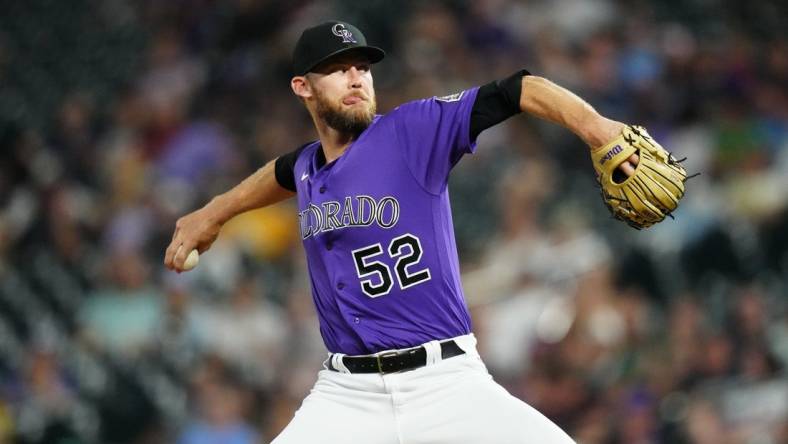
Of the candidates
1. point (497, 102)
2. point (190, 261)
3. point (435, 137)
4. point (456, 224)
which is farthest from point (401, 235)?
point (456, 224)

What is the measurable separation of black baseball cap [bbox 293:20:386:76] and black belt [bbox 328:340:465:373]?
0.91 meters

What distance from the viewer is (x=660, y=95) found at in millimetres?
7273

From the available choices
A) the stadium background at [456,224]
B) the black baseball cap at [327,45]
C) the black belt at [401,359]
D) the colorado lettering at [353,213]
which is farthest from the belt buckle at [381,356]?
the stadium background at [456,224]

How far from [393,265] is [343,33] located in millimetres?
729

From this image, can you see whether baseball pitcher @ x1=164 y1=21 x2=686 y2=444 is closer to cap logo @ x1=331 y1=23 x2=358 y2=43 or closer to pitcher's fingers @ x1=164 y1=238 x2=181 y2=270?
cap logo @ x1=331 y1=23 x2=358 y2=43

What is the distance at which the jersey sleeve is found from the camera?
3.42m

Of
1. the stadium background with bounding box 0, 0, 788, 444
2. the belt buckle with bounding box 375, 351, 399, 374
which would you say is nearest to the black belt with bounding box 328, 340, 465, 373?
the belt buckle with bounding box 375, 351, 399, 374

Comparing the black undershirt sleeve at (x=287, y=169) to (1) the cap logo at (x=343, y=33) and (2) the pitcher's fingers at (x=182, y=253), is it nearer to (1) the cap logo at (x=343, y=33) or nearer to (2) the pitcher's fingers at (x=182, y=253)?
(2) the pitcher's fingers at (x=182, y=253)

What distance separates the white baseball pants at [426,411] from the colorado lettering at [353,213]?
396 millimetres

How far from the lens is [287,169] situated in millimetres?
4000

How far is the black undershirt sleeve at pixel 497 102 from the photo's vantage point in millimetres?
3271

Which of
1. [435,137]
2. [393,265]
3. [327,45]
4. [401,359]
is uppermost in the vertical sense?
[327,45]

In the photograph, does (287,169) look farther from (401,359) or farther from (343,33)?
(401,359)

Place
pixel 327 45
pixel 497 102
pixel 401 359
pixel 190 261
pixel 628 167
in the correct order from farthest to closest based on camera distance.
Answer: pixel 190 261 < pixel 327 45 < pixel 401 359 < pixel 497 102 < pixel 628 167
